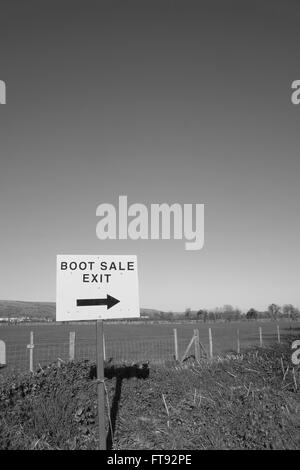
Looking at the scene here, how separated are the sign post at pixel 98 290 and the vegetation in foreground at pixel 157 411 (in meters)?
1.01

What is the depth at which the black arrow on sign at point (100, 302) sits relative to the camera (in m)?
4.69

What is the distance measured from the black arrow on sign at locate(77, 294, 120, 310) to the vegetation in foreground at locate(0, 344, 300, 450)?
1633 millimetres

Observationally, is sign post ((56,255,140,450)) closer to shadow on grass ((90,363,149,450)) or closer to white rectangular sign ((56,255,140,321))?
white rectangular sign ((56,255,140,321))

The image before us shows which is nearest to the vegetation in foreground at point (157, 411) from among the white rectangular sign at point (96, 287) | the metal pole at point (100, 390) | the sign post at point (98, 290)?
the metal pole at point (100, 390)

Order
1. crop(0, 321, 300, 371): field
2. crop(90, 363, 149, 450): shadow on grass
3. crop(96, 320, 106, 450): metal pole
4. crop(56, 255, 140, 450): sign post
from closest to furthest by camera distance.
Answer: crop(96, 320, 106, 450): metal pole < crop(56, 255, 140, 450): sign post < crop(90, 363, 149, 450): shadow on grass < crop(0, 321, 300, 371): field

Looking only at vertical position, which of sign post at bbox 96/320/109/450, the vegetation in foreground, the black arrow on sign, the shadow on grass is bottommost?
the shadow on grass

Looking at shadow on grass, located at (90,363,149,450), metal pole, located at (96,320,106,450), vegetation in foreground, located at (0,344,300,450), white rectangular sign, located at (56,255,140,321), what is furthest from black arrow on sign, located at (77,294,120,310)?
shadow on grass, located at (90,363,149,450)

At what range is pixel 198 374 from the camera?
27.8 ft

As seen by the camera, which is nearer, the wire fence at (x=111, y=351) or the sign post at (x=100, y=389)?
the sign post at (x=100, y=389)

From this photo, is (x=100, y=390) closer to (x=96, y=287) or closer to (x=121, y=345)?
(x=96, y=287)

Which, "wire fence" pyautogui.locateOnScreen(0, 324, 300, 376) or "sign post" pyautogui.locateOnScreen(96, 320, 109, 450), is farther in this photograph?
"wire fence" pyautogui.locateOnScreen(0, 324, 300, 376)

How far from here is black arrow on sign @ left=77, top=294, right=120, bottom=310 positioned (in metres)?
4.69

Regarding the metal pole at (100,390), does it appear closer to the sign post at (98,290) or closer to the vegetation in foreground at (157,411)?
the sign post at (98,290)
